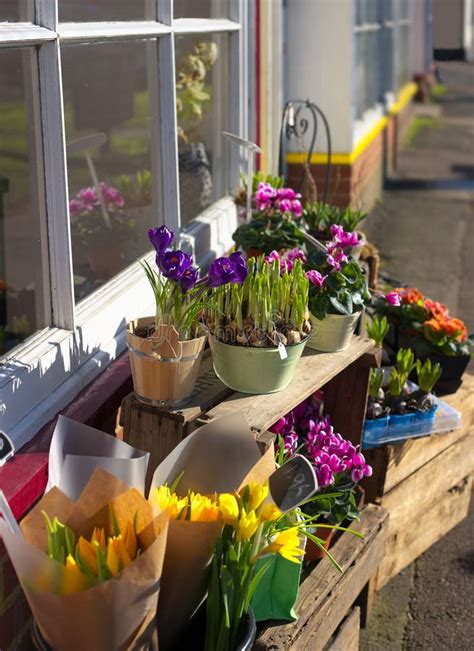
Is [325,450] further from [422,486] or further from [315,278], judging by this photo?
[422,486]

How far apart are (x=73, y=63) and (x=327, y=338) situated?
1.38 metres

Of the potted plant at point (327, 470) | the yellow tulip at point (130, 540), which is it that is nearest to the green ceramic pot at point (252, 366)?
the potted plant at point (327, 470)

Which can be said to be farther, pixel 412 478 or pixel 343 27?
pixel 343 27

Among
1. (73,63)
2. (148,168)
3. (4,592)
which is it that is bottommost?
(4,592)

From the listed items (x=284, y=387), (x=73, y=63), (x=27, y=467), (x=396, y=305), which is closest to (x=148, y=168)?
(x=73, y=63)

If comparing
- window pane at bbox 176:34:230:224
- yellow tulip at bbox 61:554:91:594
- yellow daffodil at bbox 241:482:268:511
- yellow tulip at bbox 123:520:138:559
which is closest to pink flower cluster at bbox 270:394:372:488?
yellow daffodil at bbox 241:482:268:511

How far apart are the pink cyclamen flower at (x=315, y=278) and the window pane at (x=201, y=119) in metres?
0.99

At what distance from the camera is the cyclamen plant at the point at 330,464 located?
261 centimetres

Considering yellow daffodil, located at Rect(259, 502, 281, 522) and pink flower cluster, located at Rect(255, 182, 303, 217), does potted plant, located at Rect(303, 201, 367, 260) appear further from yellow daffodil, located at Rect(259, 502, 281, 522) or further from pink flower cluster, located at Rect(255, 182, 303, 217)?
yellow daffodil, located at Rect(259, 502, 281, 522)

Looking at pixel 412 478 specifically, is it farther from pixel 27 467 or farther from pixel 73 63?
pixel 73 63

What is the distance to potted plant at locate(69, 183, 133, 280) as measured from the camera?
3242 mm

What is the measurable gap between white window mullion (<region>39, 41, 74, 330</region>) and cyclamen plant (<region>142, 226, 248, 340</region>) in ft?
0.82

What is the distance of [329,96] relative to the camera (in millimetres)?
6383

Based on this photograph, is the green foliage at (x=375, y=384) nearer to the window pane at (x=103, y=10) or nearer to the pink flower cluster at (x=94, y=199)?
the pink flower cluster at (x=94, y=199)
